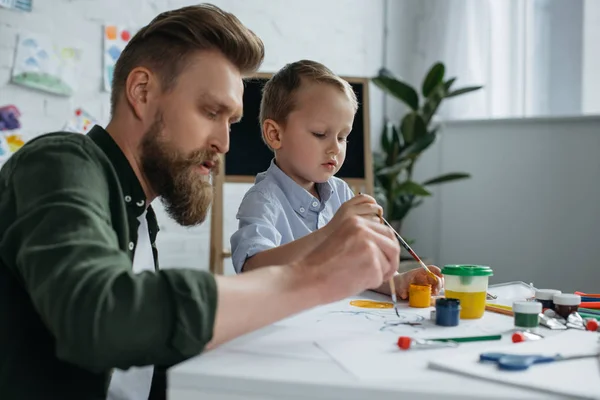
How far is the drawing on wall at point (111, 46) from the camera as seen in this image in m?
2.90

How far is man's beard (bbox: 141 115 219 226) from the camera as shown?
38.0 inches

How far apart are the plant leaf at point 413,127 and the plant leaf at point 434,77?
0.47ft

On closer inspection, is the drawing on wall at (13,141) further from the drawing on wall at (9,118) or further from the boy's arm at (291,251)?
the boy's arm at (291,251)

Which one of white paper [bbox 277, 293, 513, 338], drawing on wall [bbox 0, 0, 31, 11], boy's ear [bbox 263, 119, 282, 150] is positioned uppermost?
drawing on wall [bbox 0, 0, 31, 11]

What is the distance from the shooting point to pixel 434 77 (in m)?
3.35

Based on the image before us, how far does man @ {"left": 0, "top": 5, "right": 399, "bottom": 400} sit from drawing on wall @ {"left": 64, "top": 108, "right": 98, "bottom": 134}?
1.87 m

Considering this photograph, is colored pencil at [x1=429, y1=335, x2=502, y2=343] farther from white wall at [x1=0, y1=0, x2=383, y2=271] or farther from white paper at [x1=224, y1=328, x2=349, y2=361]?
white wall at [x1=0, y1=0, x2=383, y2=271]

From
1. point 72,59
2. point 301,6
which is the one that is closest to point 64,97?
point 72,59

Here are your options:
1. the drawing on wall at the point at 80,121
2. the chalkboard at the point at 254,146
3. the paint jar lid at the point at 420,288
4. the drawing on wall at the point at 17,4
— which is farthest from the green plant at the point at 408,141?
the paint jar lid at the point at 420,288

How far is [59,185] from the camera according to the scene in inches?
28.7

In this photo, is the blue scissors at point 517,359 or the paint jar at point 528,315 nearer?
the blue scissors at point 517,359

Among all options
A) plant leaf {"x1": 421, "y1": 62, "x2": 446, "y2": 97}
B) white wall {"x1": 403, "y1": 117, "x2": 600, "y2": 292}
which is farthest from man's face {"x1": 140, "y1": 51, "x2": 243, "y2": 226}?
white wall {"x1": 403, "y1": 117, "x2": 600, "y2": 292}

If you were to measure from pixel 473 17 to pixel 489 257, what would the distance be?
4.16ft

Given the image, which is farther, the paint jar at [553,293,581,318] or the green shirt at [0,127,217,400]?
the paint jar at [553,293,581,318]
